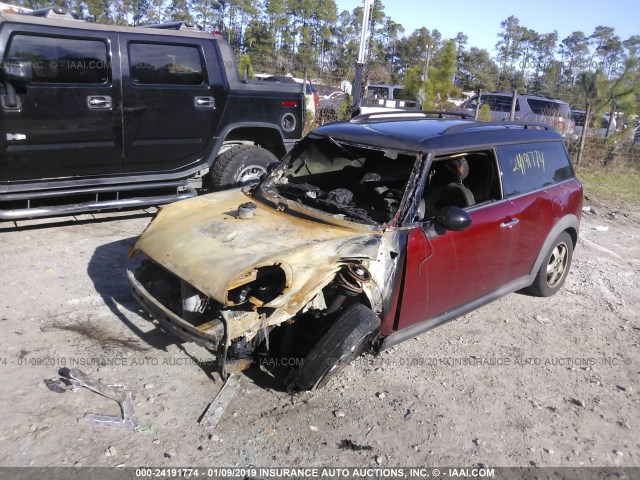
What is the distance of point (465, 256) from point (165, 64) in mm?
4263

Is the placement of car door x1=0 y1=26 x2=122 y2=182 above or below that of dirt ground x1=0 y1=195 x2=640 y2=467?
above

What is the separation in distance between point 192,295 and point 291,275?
68cm

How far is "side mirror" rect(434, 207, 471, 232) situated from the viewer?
3764mm

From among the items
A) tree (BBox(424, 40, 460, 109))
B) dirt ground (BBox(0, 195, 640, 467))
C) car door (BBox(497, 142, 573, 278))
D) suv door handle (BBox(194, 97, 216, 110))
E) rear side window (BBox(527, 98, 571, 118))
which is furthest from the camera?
rear side window (BBox(527, 98, 571, 118))

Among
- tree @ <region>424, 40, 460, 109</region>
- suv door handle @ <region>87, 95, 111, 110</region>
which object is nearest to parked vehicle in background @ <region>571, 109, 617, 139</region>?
tree @ <region>424, 40, 460, 109</region>

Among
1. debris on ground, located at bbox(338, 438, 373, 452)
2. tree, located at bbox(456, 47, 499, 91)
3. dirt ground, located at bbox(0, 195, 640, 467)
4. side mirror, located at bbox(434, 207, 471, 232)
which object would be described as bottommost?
debris on ground, located at bbox(338, 438, 373, 452)

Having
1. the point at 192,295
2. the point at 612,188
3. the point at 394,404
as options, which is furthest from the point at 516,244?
the point at 612,188

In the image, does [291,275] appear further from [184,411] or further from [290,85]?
[290,85]

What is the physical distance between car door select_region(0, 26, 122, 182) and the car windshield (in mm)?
2326

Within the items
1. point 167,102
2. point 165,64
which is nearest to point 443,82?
point 165,64

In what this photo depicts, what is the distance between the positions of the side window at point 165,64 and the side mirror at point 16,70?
3.73ft

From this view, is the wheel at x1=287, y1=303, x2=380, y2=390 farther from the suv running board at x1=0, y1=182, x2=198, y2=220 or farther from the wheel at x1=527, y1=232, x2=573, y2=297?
the suv running board at x1=0, y1=182, x2=198, y2=220

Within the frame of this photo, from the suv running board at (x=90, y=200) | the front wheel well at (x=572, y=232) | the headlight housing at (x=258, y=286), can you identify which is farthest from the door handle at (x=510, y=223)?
the suv running board at (x=90, y=200)

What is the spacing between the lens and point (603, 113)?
47.5 ft
